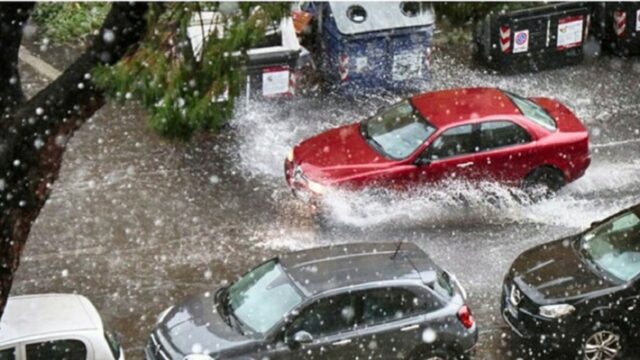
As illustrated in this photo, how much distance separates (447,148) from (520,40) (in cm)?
432

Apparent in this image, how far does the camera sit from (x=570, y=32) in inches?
747

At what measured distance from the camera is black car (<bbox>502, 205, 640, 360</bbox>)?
1208 cm

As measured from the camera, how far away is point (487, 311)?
13.4 m

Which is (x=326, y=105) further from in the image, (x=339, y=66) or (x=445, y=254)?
(x=445, y=254)

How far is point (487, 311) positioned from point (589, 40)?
7616mm

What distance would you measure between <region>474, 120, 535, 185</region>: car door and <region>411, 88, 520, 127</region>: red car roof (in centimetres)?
20

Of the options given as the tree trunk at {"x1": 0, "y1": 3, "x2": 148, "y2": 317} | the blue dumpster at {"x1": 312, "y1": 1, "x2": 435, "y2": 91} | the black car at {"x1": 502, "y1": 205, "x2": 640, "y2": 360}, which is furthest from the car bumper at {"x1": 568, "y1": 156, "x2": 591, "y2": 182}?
the tree trunk at {"x1": 0, "y1": 3, "x2": 148, "y2": 317}

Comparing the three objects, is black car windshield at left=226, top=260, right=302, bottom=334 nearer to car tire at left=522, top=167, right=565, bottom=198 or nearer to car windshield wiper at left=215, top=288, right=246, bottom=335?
car windshield wiper at left=215, top=288, right=246, bottom=335

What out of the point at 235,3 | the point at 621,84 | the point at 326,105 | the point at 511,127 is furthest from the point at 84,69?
the point at 621,84

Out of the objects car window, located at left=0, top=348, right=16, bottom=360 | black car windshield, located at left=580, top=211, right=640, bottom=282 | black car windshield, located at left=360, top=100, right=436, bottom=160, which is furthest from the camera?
black car windshield, located at left=360, top=100, right=436, bottom=160

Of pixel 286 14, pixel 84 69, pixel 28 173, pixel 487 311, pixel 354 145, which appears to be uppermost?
pixel 286 14

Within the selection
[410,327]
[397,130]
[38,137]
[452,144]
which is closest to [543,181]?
[452,144]

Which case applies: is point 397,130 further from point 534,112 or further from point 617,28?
point 617,28

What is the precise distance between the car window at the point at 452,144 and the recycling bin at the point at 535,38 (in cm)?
377
